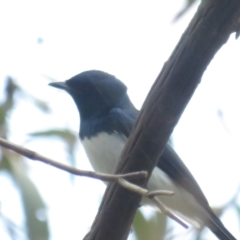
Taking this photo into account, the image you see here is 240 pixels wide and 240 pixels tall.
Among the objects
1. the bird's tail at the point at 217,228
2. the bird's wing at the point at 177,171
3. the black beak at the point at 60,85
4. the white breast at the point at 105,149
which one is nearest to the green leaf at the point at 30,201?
the white breast at the point at 105,149

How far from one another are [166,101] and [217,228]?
116 cm

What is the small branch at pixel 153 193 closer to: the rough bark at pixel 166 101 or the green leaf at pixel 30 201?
the rough bark at pixel 166 101

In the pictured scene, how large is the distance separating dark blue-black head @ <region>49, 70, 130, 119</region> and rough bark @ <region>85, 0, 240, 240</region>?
113 cm

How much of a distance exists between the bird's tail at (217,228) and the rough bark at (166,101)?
0.94m

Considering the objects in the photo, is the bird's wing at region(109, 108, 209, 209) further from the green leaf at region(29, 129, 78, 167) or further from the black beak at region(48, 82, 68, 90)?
the black beak at region(48, 82, 68, 90)

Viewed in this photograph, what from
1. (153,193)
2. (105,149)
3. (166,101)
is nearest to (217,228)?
(105,149)

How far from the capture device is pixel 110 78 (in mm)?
3008

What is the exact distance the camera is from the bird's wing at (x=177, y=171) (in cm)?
252

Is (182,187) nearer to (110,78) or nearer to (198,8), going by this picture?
(110,78)

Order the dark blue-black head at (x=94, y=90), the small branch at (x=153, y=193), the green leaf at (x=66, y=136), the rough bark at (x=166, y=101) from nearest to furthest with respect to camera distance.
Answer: the small branch at (x=153, y=193)
the rough bark at (x=166, y=101)
the green leaf at (x=66, y=136)
the dark blue-black head at (x=94, y=90)

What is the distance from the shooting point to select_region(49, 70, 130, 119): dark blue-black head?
2846mm

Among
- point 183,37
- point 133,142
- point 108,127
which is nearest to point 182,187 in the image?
point 108,127

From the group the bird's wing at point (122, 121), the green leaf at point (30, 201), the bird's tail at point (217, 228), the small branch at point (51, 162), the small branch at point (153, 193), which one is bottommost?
the small branch at point (153, 193)

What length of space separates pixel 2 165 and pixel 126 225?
0.64 metres
